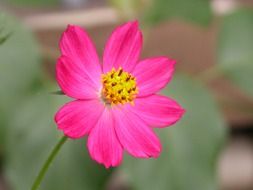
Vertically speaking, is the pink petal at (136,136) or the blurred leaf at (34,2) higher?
the blurred leaf at (34,2)

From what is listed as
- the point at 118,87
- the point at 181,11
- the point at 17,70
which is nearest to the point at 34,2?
the point at 17,70

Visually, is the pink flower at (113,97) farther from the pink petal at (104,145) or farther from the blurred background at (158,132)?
the blurred background at (158,132)

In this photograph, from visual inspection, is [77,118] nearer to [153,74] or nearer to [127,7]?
[153,74]

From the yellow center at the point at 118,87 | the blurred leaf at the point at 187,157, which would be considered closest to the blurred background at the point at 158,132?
the blurred leaf at the point at 187,157

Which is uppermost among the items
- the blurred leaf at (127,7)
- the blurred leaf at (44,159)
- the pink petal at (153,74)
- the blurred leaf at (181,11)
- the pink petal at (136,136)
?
the blurred leaf at (181,11)

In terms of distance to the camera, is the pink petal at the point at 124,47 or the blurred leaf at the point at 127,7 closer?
the pink petal at the point at 124,47

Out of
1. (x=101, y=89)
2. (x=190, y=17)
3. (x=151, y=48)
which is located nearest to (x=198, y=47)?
(x=151, y=48)

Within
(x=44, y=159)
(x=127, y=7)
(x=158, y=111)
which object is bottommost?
(x=44, y=159)
